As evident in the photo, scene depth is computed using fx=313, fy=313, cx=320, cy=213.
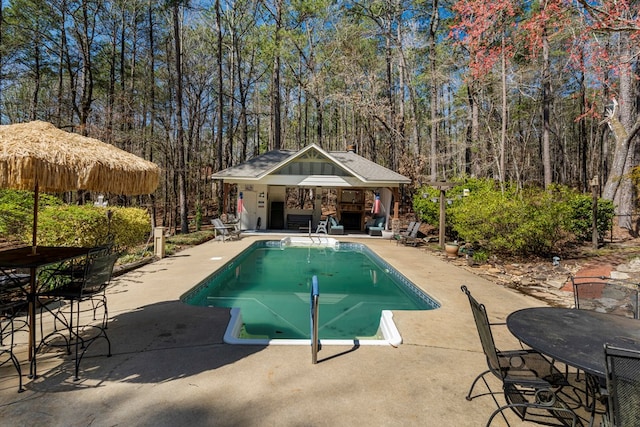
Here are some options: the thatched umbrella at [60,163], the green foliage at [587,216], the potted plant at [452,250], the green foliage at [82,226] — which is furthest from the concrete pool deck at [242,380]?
the green foliage at [587,216]

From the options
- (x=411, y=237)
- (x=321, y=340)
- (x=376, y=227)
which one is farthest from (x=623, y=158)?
(x=321, y=340)

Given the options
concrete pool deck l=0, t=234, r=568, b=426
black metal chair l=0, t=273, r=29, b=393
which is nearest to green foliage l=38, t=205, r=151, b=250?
black metal chair l=0, t=273, r=29, b=393

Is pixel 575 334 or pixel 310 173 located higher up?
pixel 310 173

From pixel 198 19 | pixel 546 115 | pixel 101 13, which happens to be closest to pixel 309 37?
pixel 198 19

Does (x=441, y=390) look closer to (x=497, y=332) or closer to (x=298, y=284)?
(x=497, y=332)

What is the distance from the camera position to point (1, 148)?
2.93 m

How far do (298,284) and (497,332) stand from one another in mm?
4964

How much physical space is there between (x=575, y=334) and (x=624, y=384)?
0.76 meters

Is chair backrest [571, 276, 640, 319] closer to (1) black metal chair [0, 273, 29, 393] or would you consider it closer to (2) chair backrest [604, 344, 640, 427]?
(2) chair backrest [604, 344, 640, 427]

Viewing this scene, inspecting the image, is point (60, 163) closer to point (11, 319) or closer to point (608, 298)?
point (11, 319)

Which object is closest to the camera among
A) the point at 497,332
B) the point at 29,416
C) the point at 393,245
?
the point at 29,416

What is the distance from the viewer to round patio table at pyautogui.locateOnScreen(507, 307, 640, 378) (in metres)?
A: 2.00

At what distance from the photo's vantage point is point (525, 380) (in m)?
2.30

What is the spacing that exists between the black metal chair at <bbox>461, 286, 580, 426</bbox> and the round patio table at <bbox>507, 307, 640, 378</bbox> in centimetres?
26
